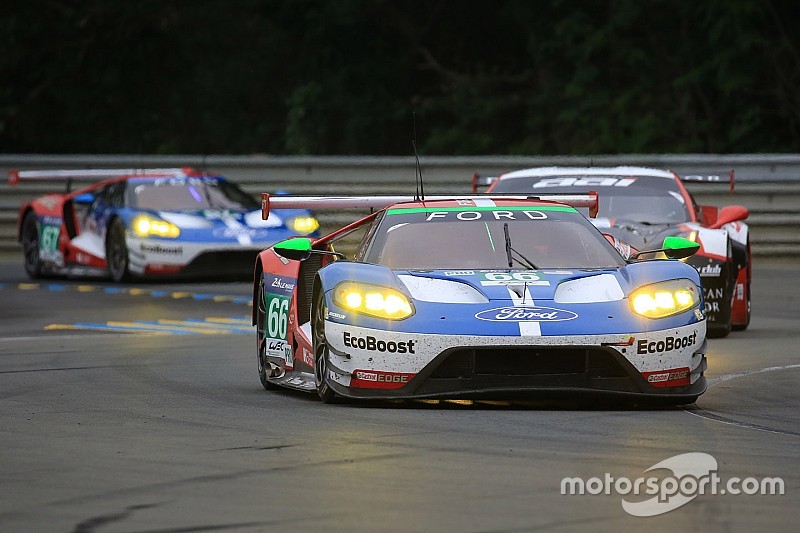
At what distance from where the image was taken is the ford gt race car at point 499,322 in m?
8.36

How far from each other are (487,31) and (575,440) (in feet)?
92.6

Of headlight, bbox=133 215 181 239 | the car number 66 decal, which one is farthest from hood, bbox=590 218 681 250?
headlight, bbox=133 215 181 239

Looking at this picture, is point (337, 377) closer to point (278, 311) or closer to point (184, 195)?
point (278, 311)

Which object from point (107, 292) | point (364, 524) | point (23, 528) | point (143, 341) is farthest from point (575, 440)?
point (107, 292)

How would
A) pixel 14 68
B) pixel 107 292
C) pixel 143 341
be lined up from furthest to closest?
pixel 14 68, pixel 107 292, pixel 143 341

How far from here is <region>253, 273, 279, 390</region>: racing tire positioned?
999 centimetres

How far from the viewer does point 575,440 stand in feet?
24.5

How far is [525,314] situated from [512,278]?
0.46 meters

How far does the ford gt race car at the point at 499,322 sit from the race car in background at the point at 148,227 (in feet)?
32.4

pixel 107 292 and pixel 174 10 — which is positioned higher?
pixel 174 10

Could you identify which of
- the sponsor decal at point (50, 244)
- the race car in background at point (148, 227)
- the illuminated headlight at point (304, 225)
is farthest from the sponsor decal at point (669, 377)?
the sponsor decal at point (50, 244)

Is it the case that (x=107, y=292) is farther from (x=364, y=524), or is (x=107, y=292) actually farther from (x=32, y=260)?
(x=364, y=524)

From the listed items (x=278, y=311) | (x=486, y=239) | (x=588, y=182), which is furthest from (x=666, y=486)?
(x=588, y=182)

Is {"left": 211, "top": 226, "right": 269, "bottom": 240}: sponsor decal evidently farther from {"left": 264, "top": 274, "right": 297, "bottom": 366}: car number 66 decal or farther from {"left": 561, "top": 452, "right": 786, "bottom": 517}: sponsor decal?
{"left": 561, "top": 452, "right": 786, "bottom": 517}: sponsor decal
